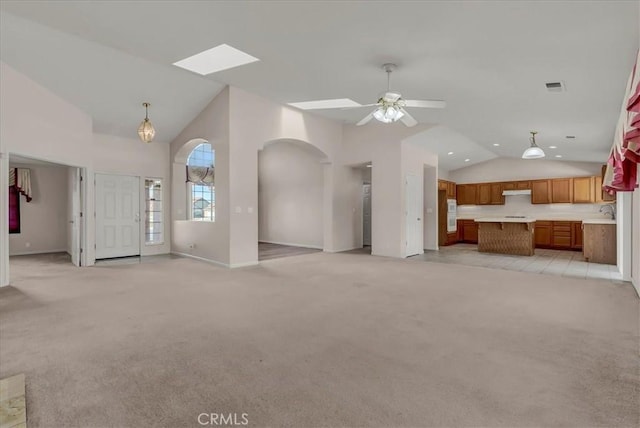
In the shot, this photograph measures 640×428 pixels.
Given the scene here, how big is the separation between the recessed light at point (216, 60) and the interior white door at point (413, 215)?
4.74 m

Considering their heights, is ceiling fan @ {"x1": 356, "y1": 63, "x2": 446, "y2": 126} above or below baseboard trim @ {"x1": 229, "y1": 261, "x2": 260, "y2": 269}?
above

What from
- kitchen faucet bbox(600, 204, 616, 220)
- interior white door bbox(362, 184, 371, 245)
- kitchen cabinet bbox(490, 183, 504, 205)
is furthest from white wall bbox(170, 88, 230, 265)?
kitchen faucet bbox(600, 204, 616, 220)

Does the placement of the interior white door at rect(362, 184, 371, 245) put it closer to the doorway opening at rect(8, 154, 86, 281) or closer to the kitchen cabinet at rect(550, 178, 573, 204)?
the kitchen cabinet at rect(550, 178, 573, 204)

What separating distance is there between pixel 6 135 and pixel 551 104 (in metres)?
7.90

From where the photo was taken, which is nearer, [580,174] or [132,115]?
[132,115]

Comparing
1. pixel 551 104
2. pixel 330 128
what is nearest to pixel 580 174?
pixel 551 104

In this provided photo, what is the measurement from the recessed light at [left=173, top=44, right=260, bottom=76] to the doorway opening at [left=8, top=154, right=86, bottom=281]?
4.64m

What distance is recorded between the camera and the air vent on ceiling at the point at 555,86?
407 cm

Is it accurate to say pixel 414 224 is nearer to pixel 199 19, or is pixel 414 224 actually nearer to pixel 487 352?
pixel 487 352

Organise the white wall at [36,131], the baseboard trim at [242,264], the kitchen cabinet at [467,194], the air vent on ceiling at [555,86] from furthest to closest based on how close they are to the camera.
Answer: the kitchen cabinet at [467,194] < the baseboard trim at [242,264] < the white wall at [36,131] < the air vent on ceiling at [555,86]

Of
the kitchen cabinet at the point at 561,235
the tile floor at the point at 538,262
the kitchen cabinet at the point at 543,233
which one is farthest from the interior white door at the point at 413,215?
the kitchen cabinet at the point at 561,235

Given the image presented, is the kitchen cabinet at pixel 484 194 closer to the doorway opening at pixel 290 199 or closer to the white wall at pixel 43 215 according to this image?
the doorway opening at pixel 290 199

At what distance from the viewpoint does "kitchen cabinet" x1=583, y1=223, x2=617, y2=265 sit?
7074 millimetres

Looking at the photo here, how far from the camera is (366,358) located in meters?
2.56
